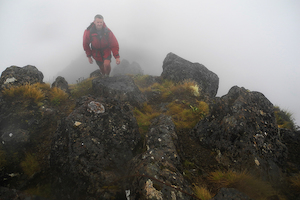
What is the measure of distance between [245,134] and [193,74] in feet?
27.7

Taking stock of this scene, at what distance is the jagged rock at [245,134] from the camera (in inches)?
139

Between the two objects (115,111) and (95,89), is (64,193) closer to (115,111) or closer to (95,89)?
(115,111)

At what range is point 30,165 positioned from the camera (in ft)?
12.8

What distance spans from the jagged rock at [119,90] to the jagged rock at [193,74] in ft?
16.9

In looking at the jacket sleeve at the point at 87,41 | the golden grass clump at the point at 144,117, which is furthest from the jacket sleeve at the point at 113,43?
the golden grass clump at the point at 144,117

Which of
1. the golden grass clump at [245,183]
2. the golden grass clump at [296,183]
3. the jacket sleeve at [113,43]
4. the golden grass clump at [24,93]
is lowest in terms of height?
the golden grass clump at [24,93]

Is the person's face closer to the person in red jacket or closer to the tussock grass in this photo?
the person in red jacket

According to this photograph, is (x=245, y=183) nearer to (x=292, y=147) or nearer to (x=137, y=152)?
(x=137, y=152)

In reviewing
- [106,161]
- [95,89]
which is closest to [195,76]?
[95,89]

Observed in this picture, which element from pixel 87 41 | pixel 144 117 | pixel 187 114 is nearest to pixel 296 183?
pixel 187 114

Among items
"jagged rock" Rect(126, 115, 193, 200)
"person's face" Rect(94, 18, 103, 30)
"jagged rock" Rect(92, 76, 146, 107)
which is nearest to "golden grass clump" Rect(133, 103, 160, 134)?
"jagged rock" Rect(92, 76, 146, 107)

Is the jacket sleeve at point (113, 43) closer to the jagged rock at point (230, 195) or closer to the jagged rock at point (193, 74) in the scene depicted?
the jagged rock at point (193, 74)

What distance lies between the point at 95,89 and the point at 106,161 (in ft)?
18.2

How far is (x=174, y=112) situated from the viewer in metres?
6.96
